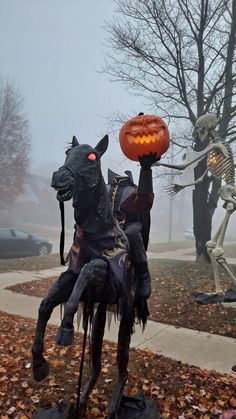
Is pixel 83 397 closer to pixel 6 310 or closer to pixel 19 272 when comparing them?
pixel 6 310

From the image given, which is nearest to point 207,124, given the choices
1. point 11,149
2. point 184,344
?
point 184,344

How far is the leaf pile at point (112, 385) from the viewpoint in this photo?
3832mm

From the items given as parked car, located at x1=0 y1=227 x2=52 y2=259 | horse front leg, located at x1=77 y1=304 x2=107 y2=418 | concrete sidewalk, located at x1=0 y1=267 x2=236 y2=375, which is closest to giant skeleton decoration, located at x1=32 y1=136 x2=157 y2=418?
horse front leg, located at x1=77 y1=304 x2=107 y2=418

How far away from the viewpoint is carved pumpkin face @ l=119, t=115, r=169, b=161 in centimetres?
294

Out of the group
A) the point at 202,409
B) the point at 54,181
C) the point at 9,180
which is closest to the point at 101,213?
the point at 54,181

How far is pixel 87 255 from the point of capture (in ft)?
9.21

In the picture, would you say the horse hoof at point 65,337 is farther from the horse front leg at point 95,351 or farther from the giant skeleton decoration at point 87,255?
the horse front leg at point 95,351

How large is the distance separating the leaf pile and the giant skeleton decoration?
1.49 m

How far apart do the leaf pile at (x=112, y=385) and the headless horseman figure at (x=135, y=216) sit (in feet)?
4.86

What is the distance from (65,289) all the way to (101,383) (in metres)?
2.15

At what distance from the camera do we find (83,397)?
348 cm

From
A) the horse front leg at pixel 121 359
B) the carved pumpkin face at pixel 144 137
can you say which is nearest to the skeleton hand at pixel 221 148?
the carved pumpkin face at pixel 144 137

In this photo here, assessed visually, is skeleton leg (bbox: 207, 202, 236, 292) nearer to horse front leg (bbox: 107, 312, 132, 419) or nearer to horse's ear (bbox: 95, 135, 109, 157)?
horse front leg (bbox: 107, 312, 132, 419)

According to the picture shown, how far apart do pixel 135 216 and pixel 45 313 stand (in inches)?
44.9
